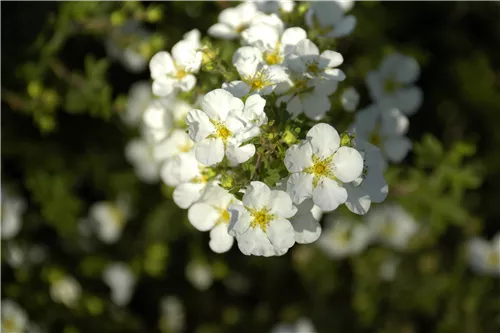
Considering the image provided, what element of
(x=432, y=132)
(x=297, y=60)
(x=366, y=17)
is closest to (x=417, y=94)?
(x=366, y=17)

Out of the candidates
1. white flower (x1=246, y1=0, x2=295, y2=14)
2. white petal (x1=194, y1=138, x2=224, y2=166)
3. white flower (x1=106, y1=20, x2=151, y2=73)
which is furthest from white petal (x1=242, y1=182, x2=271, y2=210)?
white flower (x1=106, y1=20, x2=151, y2=73)

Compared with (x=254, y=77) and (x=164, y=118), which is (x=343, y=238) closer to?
(x=164, y=118)

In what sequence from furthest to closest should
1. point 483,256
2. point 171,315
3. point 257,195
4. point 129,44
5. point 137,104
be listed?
point 171,315 < point 483,256 < point 137,104 < point 129,44 < point 257,195

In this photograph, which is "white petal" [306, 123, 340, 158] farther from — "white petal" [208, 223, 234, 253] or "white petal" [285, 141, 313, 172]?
Result: "white petal" [208, 223, 234, 253]

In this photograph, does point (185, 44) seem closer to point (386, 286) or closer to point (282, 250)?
point (282, 250)

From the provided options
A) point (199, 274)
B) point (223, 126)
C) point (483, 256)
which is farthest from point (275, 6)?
point (483, 256)

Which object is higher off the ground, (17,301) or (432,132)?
(432,132)

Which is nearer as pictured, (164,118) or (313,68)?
(313,68)

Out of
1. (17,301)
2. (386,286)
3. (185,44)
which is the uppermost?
(185,44)
